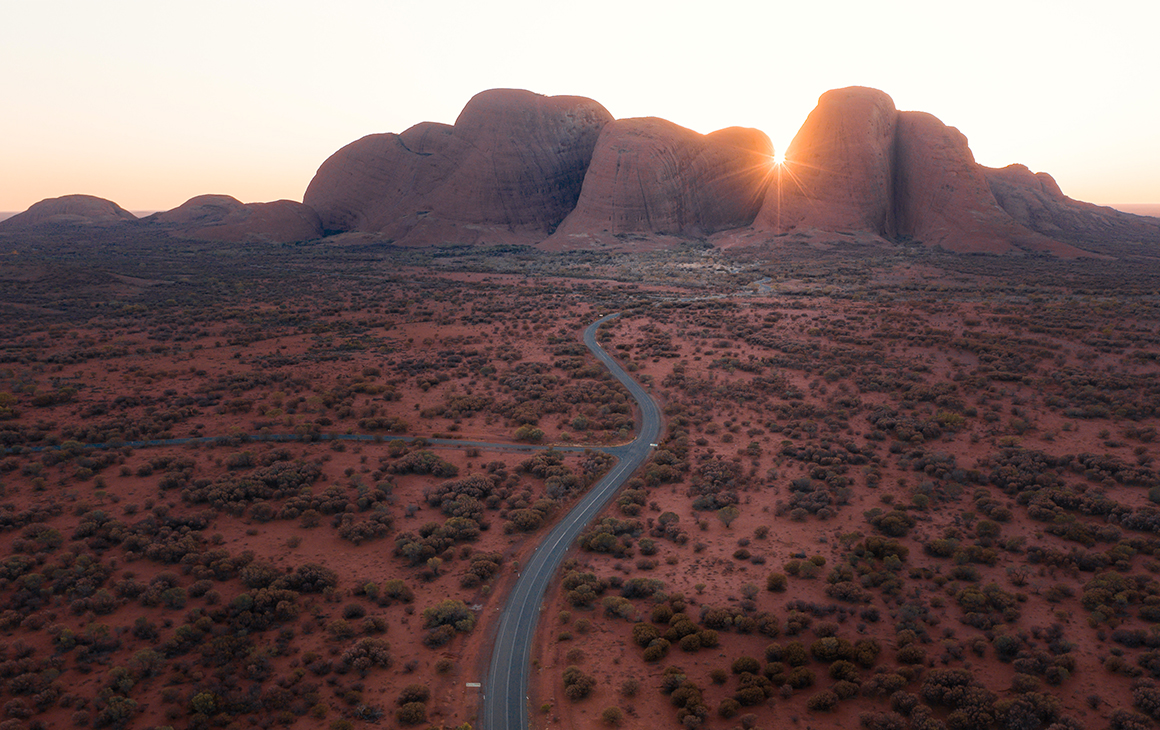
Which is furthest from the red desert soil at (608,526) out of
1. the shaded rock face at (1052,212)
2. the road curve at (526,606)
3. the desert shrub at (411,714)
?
the shaded rock face at (1052,212)

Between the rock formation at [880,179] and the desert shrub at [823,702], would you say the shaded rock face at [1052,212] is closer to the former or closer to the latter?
the rock formation at [880,179]

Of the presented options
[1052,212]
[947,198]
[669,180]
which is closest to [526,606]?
[947,198]

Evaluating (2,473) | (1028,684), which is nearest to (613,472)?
(1028,684)

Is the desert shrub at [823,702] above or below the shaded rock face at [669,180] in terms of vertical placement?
below

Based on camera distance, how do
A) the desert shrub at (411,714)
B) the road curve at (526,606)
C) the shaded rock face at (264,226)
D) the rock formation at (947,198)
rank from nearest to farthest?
the desert shrub at (411,714)
the road curve at (526,606)
the rock formation at (947,198)
the shaded rock face at (264,226)

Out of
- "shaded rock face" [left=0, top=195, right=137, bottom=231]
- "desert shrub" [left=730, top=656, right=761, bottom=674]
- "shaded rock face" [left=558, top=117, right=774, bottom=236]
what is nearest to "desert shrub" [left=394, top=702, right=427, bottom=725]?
"desert shrub" [left=730, top=656, right=761, bottom=674]

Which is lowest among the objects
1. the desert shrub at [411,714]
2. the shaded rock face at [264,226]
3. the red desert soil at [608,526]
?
the desert shrub at [411,714]

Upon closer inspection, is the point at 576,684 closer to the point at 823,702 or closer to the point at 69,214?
the point at 823,702
